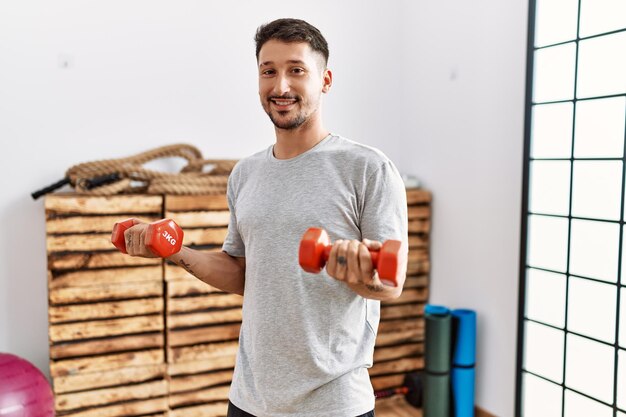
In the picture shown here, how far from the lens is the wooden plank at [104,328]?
96.9 inches

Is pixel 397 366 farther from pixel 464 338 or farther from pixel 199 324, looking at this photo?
pixel 199 324

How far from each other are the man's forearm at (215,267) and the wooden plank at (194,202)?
1175 mm

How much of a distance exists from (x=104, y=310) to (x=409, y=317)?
148cm

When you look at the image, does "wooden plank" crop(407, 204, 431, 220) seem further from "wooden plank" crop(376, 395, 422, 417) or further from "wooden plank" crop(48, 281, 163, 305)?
"wooden plank" crop(48, 281, 163, 305)

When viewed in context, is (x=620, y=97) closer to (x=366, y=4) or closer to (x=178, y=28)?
(x=366, y=4)

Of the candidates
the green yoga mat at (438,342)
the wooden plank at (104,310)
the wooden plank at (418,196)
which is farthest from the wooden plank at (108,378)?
the wooden plank at (418,196)

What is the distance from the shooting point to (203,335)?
267 cm

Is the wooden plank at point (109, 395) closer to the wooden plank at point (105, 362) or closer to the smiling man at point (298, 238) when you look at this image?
the wooden plank at point (105, 362)

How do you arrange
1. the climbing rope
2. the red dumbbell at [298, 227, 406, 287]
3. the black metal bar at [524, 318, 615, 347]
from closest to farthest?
the red dumbbell at [298, 227, 406, 287] → the black metal bar at [524, 318, 615, 347] → the climbing rope

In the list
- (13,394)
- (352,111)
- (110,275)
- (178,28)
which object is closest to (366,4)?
(352,111)

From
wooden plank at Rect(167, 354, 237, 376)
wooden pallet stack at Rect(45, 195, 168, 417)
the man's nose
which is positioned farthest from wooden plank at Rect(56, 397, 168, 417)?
the man's nose

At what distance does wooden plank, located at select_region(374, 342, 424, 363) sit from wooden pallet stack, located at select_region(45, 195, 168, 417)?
105 cm

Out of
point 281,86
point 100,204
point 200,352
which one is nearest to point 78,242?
point 100,204

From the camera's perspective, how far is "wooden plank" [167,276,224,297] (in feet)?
8.53
